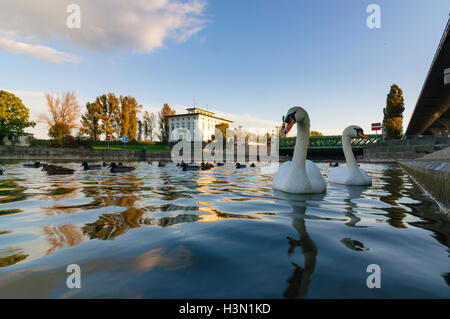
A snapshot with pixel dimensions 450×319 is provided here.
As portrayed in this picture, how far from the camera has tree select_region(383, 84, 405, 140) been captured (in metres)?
44.1

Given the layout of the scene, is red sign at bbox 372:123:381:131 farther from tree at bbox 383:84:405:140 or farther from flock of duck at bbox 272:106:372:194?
flock of duck at bbox 272:106:372:194

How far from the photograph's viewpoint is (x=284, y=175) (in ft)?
21.3

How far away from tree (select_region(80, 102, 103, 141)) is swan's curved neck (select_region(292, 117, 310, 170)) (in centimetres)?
7854

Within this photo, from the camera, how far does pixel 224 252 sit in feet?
7.95

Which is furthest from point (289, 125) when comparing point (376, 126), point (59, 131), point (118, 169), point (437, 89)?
point (59, 131)

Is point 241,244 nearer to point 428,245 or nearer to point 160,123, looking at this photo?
point 428,245

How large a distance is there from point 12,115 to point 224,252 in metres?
67.3

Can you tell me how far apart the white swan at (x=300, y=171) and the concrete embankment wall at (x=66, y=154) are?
141 feet

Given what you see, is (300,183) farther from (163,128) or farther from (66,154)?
(163,128)

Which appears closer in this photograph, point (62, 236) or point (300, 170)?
point (62, 236)

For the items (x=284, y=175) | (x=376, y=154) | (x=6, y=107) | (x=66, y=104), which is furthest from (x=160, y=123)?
(x=284, y=175)

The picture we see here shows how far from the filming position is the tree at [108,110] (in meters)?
73.7

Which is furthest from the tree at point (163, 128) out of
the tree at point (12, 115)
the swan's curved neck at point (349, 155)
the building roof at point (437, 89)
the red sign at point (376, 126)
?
the swan's curved neck at point (349, 155)
